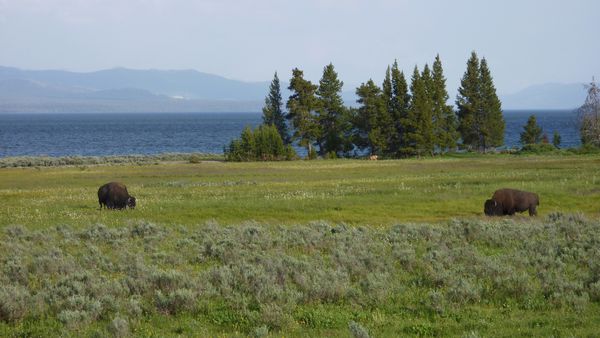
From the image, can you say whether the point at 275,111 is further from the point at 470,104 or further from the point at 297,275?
the point at 297,275

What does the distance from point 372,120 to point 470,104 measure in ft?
64.4

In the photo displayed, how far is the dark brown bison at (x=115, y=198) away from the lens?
1342 inches

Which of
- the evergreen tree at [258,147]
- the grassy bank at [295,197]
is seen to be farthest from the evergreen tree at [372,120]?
the grassy bank at [295,197]

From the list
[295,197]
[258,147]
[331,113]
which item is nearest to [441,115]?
Answer: [331,113]

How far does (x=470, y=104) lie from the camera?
331ft

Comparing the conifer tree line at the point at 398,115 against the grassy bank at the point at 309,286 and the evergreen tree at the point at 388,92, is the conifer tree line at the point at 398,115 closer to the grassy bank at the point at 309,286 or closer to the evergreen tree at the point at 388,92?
the evergreen tree at the point at 388,92

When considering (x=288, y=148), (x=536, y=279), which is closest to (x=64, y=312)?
(x=536, y=279)

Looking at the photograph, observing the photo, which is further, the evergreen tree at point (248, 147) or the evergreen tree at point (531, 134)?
the evergreen tree at point (531, 134)

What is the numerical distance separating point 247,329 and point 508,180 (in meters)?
35.8

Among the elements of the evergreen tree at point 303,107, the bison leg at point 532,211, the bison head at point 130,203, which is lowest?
the bison leg at point 532,211

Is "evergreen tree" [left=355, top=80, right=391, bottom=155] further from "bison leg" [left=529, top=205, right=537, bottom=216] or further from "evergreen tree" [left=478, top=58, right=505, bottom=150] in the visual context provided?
"bison leg" [left=529, top=205, right=537, bottom=216]

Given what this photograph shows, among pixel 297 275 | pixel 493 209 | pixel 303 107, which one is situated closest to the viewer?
pixel 297 275

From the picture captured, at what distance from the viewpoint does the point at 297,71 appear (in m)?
94.4

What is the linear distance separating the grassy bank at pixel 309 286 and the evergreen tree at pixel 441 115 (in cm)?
7188
